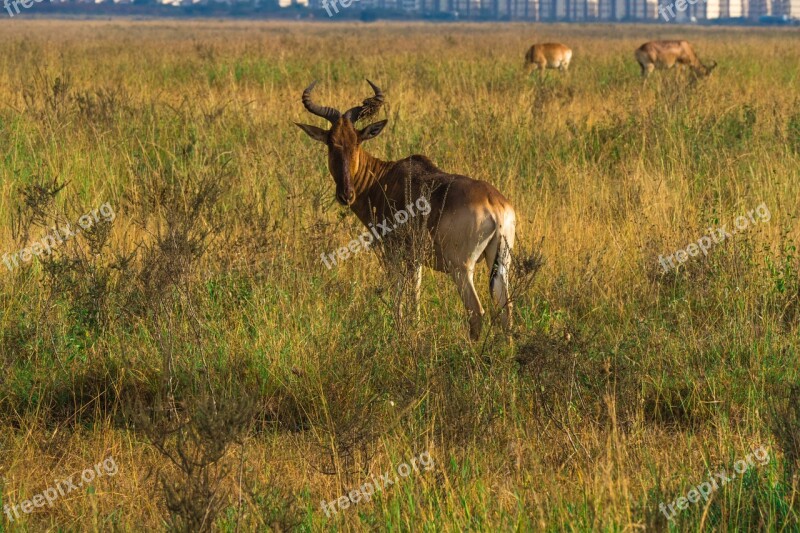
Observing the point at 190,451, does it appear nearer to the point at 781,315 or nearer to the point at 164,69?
the point at 781,315

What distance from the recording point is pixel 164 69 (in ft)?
59.2

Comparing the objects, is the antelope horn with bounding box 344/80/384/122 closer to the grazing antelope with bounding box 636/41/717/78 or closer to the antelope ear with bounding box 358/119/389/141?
the antelope ear with bounding box 358/119/389/141

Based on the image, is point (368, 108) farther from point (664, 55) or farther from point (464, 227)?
point (664, 55)

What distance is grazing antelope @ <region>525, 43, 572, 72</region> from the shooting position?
2428 centimetres

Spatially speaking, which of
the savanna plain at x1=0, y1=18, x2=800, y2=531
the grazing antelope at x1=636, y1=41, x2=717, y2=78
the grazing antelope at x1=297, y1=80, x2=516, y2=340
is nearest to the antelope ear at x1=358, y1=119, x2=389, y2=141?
the grazing antelope at x1=297, y1=80, x2=516, y2=340

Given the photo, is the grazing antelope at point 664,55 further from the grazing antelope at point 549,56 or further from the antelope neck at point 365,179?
the antelope neck at point 365,179

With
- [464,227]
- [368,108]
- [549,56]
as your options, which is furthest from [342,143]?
[549,56]

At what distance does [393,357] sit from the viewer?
553 cm

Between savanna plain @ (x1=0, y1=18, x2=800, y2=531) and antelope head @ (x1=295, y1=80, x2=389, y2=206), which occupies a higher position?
antelope head @ (x1=295, y1=80, x2=389, y2=206)

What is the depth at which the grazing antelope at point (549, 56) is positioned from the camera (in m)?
24.3

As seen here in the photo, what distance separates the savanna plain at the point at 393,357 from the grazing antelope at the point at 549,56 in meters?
14.4

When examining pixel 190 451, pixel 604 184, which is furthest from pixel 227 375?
pixel 604 184

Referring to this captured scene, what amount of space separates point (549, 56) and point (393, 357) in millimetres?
20467

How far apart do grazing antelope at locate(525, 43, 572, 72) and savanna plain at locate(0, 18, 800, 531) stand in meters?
14.4
